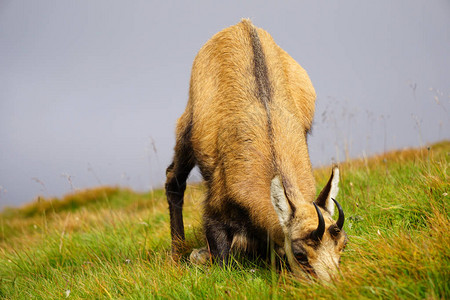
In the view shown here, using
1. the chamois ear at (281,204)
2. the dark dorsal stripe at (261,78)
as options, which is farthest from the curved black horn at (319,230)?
the dark dorsal stripe at (261,78)

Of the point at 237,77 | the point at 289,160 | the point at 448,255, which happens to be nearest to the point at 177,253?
the point at 289,160

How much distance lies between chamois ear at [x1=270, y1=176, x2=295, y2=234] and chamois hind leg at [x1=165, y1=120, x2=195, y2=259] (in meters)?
1.81

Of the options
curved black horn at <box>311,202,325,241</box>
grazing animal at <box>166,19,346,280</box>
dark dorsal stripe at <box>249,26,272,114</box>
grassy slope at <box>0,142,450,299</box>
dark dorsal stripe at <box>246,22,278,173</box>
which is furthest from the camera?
dark dorsal stripe at <box>249,26,272,114</box>

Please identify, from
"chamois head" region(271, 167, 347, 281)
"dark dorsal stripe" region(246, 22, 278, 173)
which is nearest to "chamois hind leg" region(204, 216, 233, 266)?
"chamois head" region(271, 167, 347, 281)

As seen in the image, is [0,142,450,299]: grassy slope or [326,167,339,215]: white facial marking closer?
[0,142,450,299]: grassy slope

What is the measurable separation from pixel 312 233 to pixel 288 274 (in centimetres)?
43

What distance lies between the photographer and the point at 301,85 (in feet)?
16.2

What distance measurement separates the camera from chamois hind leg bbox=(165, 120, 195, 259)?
474 cm

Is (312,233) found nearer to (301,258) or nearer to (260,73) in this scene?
(301,258)

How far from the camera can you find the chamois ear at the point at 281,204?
3.07 m

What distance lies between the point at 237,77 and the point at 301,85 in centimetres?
107

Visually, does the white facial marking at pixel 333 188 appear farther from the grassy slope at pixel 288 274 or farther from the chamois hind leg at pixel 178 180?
the chamois hind leg at pixel 178 180

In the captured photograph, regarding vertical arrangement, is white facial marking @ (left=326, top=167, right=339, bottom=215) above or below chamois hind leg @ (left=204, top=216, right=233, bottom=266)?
above

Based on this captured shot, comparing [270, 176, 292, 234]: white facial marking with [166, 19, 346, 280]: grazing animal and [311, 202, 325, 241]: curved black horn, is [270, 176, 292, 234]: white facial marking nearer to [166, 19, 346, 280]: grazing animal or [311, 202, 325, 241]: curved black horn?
[166, 19, 346, 280]: grazing animal
